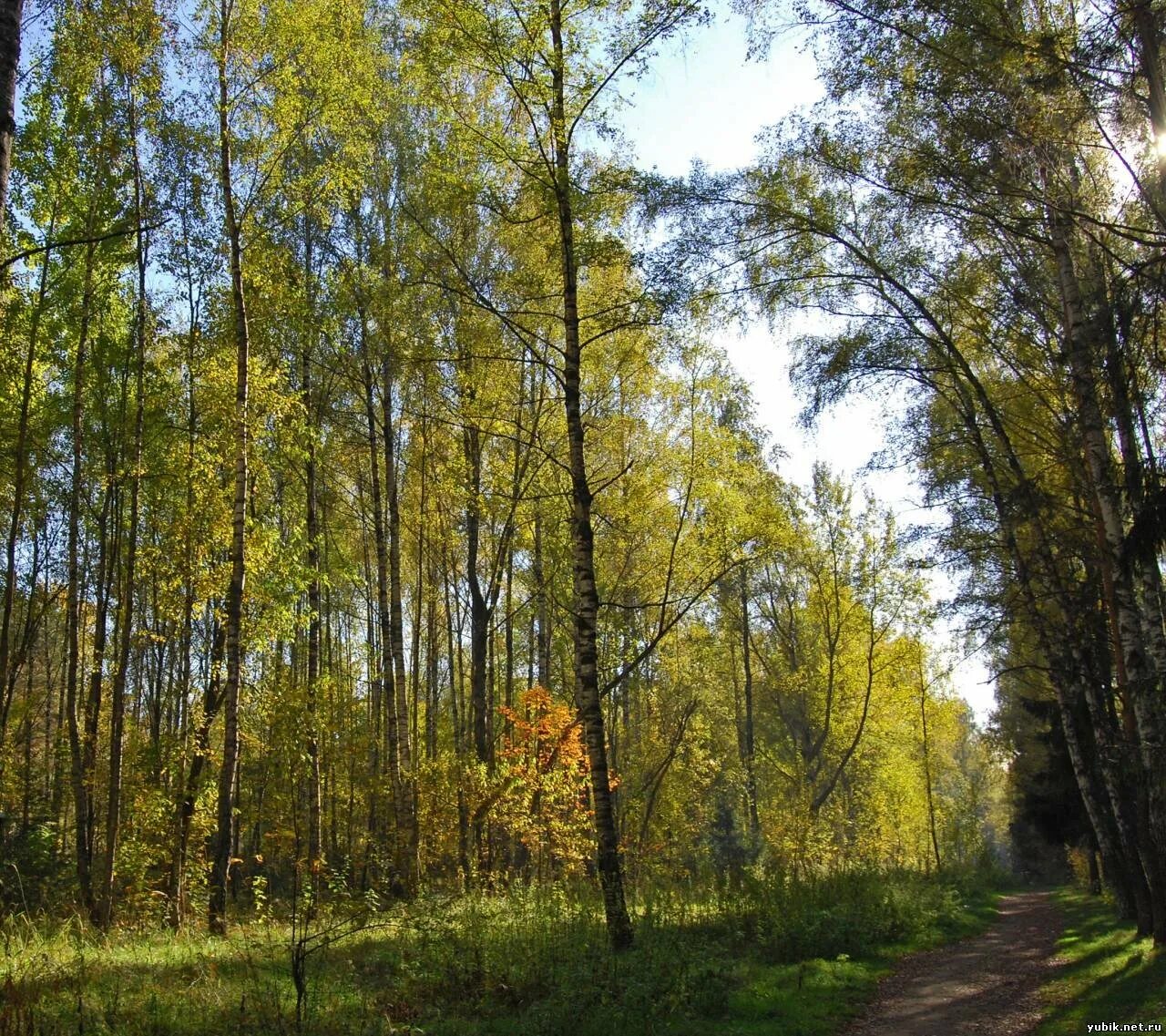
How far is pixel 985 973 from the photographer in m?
10.6

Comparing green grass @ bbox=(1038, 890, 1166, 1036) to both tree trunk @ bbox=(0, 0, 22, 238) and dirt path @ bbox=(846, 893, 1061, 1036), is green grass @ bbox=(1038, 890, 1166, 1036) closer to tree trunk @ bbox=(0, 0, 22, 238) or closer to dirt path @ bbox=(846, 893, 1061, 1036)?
dirt path @ bbox=(846, 893, 1061, 1036)

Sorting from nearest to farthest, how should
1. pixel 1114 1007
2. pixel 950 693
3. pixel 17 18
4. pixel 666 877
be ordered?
pixel 17 18
pixel 1114 1007
pixel 666 877
pixel 950 693

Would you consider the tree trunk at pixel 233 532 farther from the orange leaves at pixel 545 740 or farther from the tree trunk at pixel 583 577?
the orange leaves at pixel 545 740

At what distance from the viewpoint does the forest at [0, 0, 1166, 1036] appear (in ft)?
23.7

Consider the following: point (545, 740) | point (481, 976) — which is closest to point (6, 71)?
point (481, 976)

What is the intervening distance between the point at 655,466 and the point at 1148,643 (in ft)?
31.0

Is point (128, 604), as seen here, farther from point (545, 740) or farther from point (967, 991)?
point (967, 991)

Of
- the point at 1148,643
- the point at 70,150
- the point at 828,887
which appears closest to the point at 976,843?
the point at 828,887

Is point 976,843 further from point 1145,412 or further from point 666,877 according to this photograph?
point 1145,412

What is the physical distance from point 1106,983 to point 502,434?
9.09 metres

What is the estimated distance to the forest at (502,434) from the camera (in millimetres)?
7230

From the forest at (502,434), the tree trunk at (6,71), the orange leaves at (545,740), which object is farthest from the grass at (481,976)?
the tree trunk at (6,71)

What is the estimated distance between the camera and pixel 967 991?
30.6 feet

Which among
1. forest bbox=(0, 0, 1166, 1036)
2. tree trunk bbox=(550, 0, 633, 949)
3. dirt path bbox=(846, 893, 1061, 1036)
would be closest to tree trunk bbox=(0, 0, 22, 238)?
forest bbox=(0, 0, 1166, 1036)
